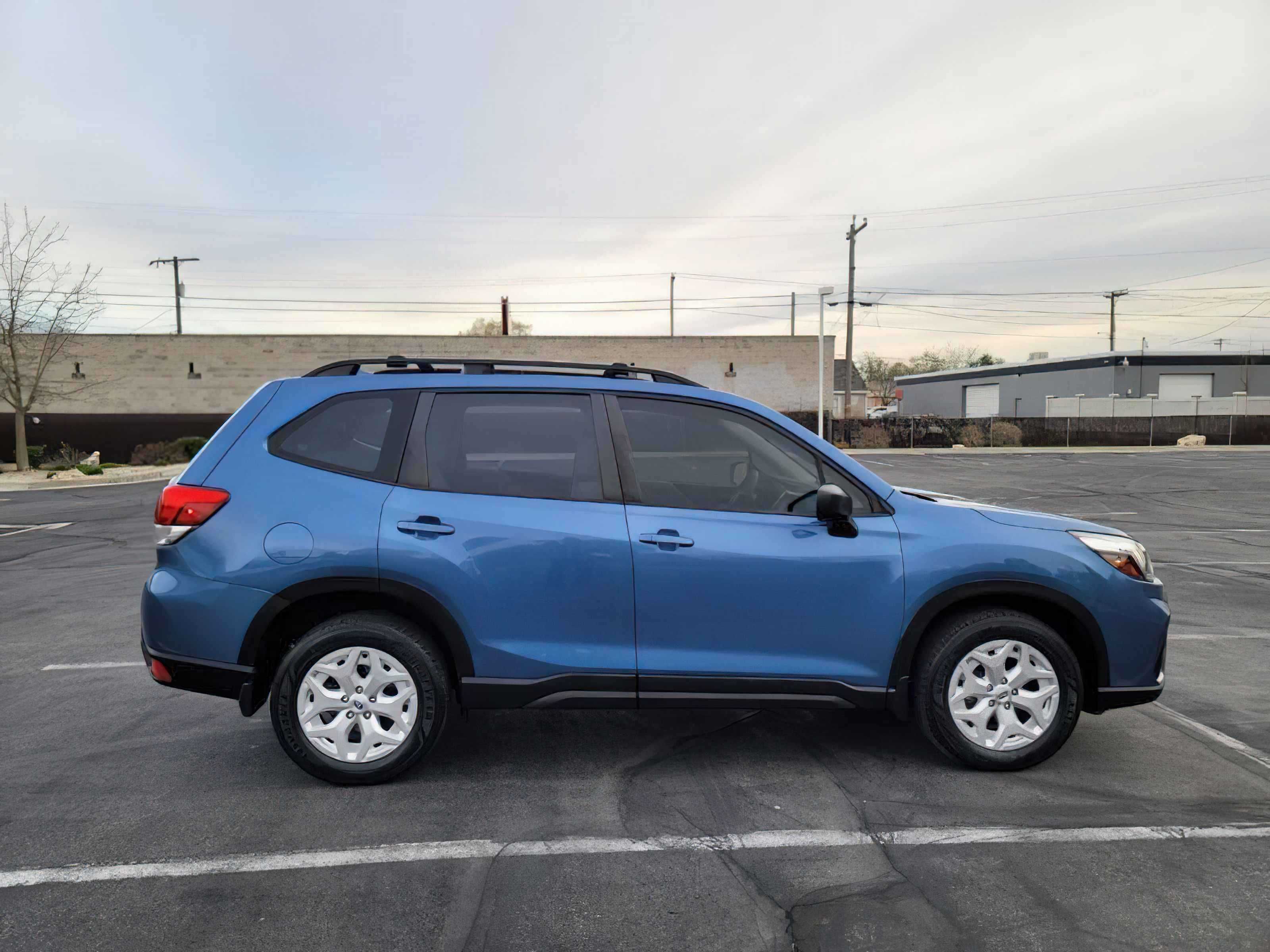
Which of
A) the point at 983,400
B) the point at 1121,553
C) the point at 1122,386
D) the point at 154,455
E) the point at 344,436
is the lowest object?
the point at 154,455

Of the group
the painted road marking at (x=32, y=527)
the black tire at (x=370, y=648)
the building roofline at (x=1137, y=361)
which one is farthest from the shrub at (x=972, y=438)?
the black tire at (x=370, y=648)

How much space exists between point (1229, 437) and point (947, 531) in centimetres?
4614

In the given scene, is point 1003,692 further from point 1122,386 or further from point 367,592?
point 1122,386

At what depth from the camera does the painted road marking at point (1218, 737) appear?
13.8 feet

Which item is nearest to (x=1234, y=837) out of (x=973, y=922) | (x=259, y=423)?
(x=973, y=922)

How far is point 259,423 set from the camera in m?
4.07

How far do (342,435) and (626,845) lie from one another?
219 centimetres

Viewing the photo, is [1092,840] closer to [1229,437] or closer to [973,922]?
[973,922]

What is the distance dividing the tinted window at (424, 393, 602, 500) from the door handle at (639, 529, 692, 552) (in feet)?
0.93

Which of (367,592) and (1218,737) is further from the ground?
(367,592)

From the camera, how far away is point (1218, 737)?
448 centimetres

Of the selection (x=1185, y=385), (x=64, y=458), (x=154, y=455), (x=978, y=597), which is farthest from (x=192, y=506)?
(x=1185, y=385)

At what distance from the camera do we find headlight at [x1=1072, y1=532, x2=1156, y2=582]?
4.07 metres

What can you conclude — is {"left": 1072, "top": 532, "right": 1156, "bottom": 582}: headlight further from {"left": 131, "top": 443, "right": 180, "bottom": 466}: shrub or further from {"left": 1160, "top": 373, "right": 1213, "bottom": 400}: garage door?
{"left": 1160, "top": 373, "right": 1213, "bottom": 400}: garage door
